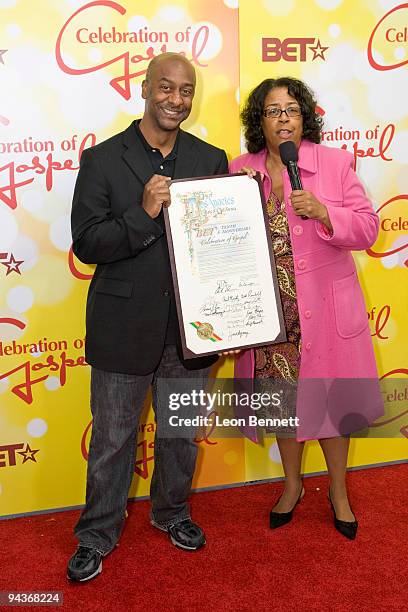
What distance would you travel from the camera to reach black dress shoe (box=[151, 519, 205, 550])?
248 cm

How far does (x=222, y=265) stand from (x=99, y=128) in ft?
2.81

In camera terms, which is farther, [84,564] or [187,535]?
[187,535]

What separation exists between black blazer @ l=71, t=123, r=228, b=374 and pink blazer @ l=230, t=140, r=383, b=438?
0.35 metres

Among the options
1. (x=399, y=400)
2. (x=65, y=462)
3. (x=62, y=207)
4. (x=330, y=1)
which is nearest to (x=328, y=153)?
(x=330, y=1)

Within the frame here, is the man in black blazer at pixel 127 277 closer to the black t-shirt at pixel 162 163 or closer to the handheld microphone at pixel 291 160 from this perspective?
the black t-shirt at pixel 162 163

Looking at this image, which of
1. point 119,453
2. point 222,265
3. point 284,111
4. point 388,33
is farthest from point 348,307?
point 388,33

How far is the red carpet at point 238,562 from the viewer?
2.20 metres

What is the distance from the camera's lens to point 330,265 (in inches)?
92.7

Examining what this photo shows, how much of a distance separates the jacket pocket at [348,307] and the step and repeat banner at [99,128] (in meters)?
0.64

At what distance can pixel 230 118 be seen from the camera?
8.93 ft

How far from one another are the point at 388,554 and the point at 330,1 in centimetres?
224

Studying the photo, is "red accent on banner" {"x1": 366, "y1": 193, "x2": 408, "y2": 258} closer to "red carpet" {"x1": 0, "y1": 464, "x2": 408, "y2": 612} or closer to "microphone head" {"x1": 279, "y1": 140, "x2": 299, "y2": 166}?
"microphone head" {"x1": 279, "y1": 140, "x2": 299, "y2": 166}

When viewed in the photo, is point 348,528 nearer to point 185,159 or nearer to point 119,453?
point 119,453

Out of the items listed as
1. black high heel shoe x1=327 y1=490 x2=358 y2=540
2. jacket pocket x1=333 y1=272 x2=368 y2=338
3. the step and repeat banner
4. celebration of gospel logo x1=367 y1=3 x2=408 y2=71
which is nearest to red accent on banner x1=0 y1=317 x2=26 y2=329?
the step and repeat banner
